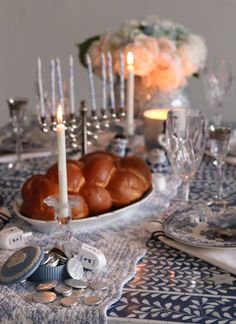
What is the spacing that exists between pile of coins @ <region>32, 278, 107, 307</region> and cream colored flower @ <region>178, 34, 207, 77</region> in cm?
97

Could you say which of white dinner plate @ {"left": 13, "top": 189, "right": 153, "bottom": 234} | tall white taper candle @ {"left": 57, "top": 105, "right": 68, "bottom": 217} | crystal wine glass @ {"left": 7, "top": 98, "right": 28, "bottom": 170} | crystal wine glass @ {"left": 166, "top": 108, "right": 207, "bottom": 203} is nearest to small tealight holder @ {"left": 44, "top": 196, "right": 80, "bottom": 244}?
tall white taper candle @ {"left": 57, "top": 105, "right": 68, "bottom": 217}

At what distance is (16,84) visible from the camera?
337 cm

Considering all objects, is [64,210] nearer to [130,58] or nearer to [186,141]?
[186,141]

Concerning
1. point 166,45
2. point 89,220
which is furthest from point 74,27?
point 89,220

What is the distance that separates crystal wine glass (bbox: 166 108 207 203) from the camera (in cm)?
119

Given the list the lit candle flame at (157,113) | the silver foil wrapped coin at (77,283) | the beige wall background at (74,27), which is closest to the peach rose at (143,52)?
the lit candle flame at (157,113)

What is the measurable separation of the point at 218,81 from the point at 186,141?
0.68 metres

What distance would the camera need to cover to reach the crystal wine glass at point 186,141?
1.19 metres

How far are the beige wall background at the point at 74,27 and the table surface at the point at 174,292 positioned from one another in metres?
2.09

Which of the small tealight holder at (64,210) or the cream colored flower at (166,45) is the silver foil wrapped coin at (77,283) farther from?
the cream colored flower at (166,45)

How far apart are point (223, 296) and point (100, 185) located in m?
0.38

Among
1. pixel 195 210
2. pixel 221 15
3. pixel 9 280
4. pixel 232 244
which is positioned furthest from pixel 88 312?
pixel 221 15

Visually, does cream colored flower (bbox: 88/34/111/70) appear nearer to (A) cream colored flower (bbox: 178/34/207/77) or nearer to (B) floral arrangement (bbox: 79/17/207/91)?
(B) floral arrangement (bbox: 79/17/207/91)

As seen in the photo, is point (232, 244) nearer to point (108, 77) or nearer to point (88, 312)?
point (88, 312)
